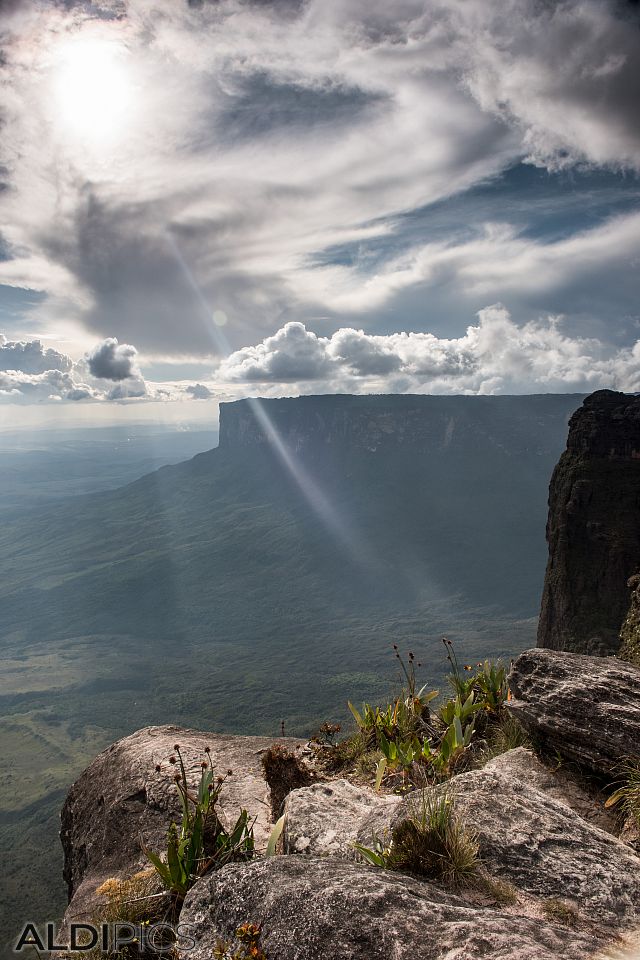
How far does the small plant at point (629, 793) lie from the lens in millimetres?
6637

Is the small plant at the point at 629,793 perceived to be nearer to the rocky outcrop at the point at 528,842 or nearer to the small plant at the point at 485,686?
the rocky outcrop at the point at 528,842

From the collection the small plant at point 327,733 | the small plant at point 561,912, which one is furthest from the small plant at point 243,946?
the small plant at point 327,733

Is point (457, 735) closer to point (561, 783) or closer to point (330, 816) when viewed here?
point (561, 783)

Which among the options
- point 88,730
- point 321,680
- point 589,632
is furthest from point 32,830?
point 589,632

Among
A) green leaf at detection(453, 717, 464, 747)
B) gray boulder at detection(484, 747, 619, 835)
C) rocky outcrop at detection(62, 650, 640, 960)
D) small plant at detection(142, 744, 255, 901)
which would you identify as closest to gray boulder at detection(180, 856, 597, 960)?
rocky outcrop at detection(62, 650, 640, 960)

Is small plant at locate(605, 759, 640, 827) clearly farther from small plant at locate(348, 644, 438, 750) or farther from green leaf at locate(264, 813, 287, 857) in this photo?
green leaf at locate(264, 813, 287, 857)

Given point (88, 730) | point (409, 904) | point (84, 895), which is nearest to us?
point (409, 904)

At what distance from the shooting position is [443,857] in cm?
484

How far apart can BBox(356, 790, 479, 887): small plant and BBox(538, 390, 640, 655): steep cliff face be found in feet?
209

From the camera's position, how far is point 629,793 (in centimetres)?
687

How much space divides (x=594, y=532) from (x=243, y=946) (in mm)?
85148

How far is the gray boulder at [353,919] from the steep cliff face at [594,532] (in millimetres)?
64488

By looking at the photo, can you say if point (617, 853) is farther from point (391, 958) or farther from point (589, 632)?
point (589, 632)

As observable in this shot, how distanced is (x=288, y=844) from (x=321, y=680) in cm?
18820
